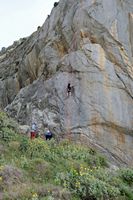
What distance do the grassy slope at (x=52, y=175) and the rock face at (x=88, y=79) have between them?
5668 millimetres

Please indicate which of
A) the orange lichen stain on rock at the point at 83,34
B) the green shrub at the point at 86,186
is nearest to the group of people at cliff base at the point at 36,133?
the orange lichen stain on rock at the point at 83,34

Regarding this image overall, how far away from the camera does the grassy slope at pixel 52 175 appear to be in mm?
13500

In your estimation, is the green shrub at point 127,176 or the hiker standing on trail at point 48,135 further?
the hiker standing on trail at point 48,135

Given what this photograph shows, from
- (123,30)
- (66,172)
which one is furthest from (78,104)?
(66,172)

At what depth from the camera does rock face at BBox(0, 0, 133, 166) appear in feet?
85.4

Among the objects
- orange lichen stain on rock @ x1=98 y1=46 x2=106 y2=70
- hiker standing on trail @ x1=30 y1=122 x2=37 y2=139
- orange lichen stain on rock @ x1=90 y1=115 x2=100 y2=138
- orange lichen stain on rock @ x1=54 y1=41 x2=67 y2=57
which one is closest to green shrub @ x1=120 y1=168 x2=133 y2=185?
hiker standing on trail @ x1=30 y1=122 x2=37 y2=139

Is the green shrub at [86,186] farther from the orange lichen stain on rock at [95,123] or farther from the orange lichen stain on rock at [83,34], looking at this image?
the orange lichen stain on rock at [83,34]

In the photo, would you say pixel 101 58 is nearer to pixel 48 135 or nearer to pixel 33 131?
pixel 48 135

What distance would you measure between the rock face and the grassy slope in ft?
18.6

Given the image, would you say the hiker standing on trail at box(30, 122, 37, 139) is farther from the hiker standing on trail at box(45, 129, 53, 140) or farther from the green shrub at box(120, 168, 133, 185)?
the green shrub at box(120, 168, 133, 185)

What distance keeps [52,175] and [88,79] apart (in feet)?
39.6

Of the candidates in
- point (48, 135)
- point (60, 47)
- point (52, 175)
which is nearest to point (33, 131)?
point (48, 135)

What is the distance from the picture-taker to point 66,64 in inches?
1117

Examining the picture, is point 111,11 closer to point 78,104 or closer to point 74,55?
point 74,55
